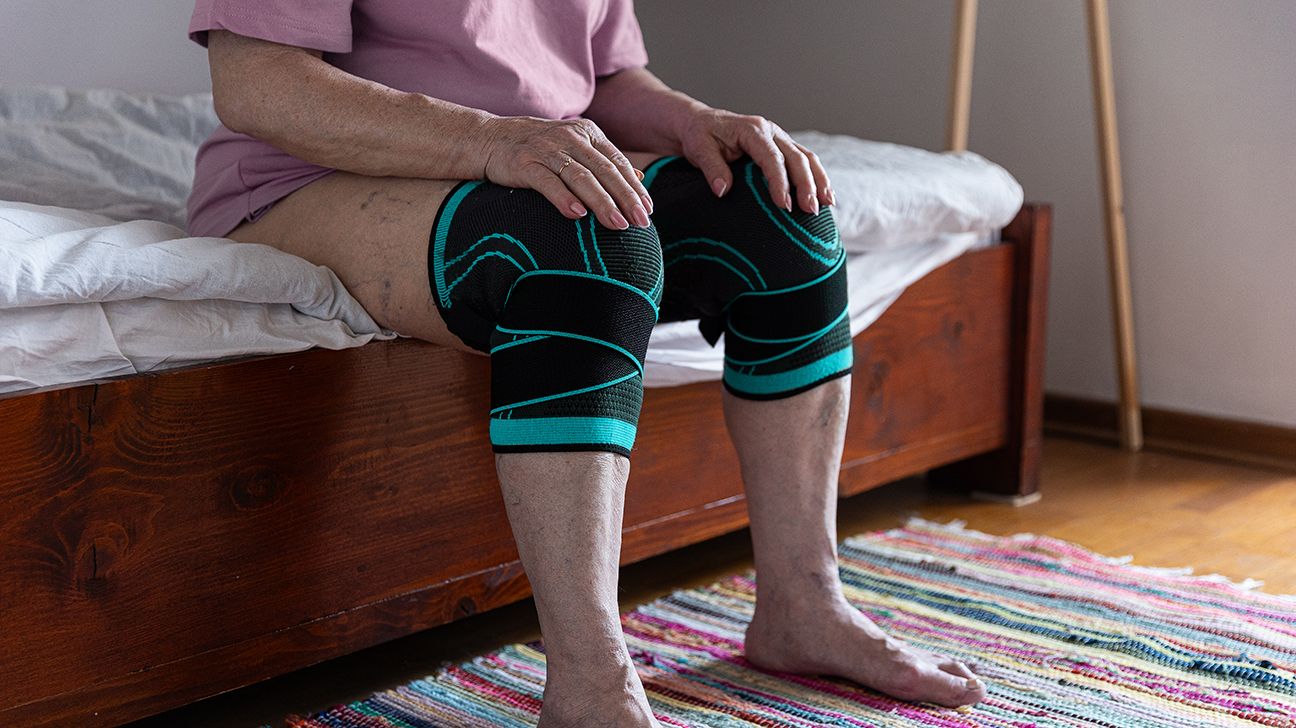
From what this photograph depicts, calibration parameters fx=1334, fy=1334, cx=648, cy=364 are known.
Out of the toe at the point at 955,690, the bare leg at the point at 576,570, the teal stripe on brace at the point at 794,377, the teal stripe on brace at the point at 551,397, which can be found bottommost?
the toe at the point at 955,690

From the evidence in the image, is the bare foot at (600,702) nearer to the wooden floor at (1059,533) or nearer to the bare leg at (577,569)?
the bare leg at (577,569)

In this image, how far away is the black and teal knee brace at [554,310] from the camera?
35.9 inches

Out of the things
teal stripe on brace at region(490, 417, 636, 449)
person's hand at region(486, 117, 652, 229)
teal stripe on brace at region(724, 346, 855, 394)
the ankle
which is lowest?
the ankle

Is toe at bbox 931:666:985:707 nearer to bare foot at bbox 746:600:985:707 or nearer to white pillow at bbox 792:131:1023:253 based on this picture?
bare foot at bbox 746:600:985:707

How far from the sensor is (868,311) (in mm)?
1528

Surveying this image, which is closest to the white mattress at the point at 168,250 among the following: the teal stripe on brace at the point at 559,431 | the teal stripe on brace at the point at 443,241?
the teal stripe on brace at the point at 443,241

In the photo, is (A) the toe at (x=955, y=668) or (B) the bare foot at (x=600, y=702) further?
(A) the toe at (x=955, y=668)

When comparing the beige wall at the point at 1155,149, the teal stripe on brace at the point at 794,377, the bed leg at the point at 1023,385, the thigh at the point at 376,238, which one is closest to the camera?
the thigh at the point at 376,238

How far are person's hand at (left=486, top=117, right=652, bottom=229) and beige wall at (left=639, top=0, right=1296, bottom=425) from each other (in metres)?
1.41

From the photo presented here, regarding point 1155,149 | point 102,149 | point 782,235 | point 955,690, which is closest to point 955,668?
point 955,690

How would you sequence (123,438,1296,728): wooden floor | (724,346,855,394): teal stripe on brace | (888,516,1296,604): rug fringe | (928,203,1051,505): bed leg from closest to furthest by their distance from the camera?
(724,346,855,394): teal stripe on brace, (123,438,1296,728): wooden floor, (888,516,1296,604): rug fringe, (928,203,1051,505): bed leg

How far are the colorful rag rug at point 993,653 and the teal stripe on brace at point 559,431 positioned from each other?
0.31m

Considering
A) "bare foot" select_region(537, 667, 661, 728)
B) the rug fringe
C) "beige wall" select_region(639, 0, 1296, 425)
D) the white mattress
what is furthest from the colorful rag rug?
"beige wall" select_region(639, 0, 1296, 425)

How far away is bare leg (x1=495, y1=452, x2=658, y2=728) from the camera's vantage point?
91cm
